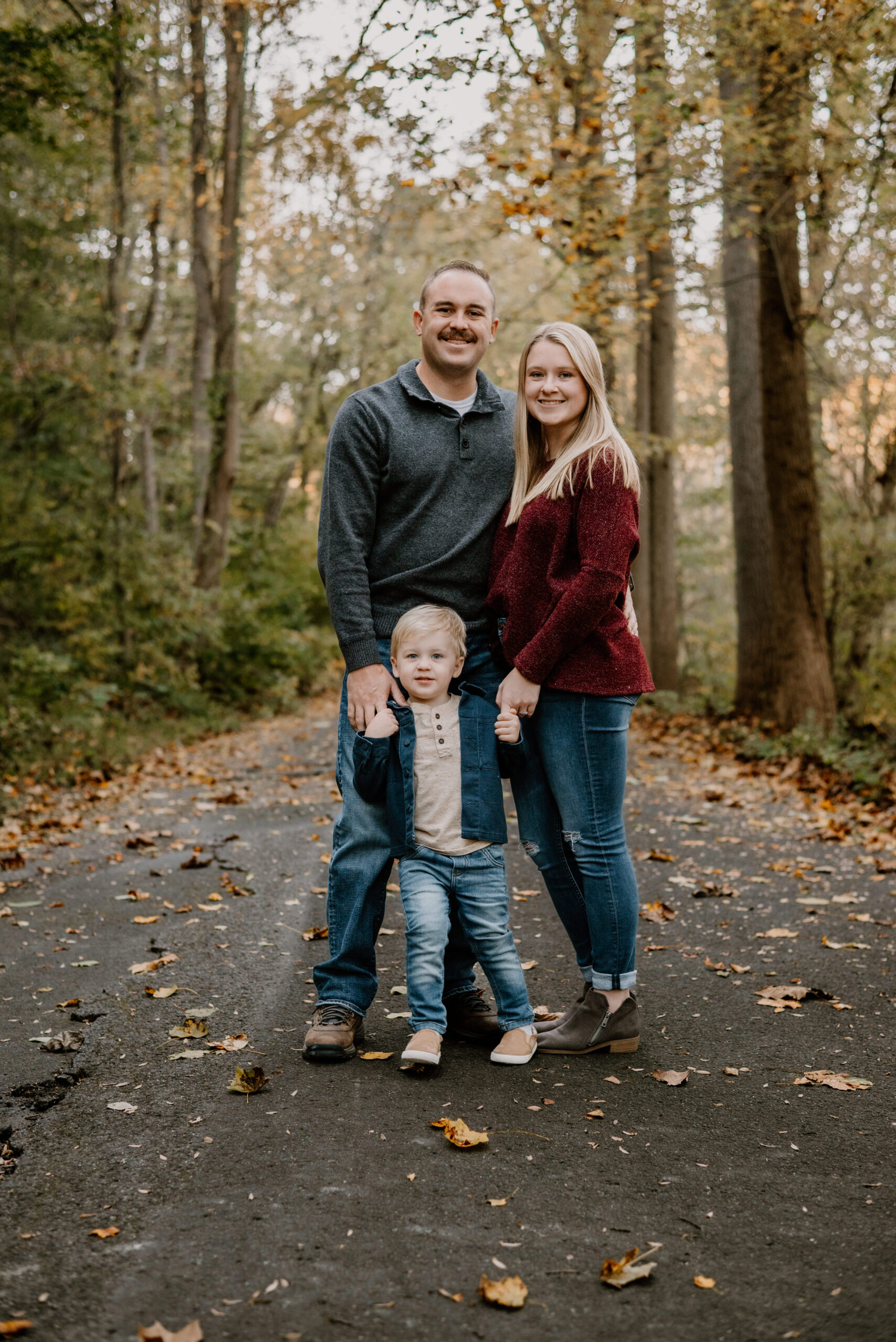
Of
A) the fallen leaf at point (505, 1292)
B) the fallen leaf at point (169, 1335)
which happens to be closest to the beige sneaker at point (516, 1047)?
the fallen leaf at point (505, 1292)

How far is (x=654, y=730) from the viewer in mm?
13523

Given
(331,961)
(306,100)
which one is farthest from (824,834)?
(306,100)

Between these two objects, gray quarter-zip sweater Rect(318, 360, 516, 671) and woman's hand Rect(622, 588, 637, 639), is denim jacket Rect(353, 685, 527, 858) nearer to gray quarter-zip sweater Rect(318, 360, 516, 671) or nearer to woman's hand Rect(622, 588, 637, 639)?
gray quarter-zip sweater Rect(318, 360, 516, 671)

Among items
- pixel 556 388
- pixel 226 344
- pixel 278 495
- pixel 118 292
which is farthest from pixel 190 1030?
pixel 278 495

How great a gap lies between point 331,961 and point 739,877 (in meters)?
3.35

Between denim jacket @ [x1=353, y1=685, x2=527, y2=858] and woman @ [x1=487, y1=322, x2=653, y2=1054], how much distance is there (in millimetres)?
113

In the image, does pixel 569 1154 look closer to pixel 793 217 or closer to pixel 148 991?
pixel 148 991

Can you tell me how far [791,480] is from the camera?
11.0 meters

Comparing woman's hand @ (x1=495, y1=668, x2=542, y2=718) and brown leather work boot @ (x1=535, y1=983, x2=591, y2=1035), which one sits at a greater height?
woman's hand @ (x1=495, y1=668, x2=542, y2=718)

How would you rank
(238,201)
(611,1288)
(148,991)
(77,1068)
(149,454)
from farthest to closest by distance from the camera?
(149,454)
(238,201)
(148,991)
(77,1068)
(611,1288)

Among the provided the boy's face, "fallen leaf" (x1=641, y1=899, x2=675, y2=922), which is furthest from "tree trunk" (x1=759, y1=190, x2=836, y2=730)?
the boy's face

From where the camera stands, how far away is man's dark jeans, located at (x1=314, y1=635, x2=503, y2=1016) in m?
3.69

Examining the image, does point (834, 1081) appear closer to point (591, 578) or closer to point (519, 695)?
point (519, 695)

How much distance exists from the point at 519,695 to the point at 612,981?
3.36 ft
